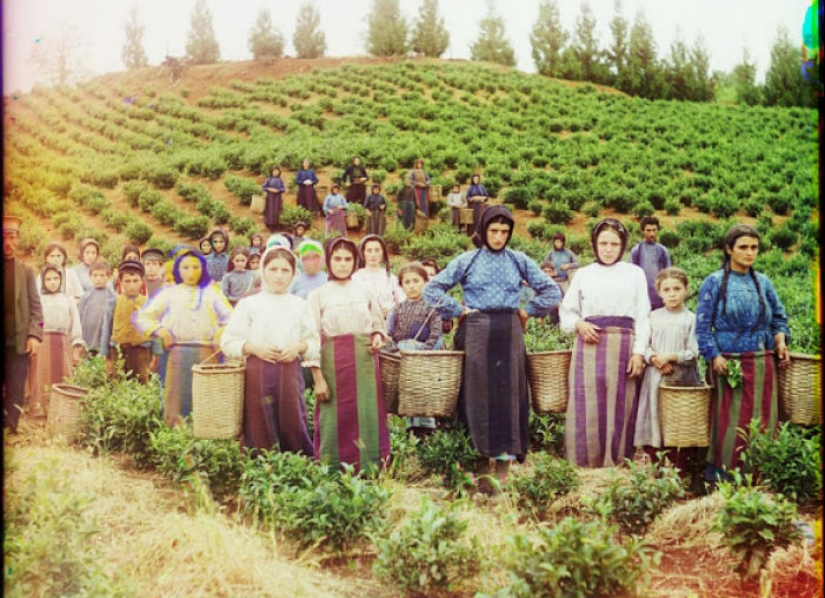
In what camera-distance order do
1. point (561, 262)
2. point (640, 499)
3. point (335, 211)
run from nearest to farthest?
1. point (640, 499)
2. point (561, 262)
3. point (335, 211)

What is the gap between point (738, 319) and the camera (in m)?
4.08

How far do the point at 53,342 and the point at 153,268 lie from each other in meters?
1.11

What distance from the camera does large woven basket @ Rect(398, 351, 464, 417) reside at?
4.17 m

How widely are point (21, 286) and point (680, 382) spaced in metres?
Result: 3.88

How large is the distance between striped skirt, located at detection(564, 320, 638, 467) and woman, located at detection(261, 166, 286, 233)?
7674 mm

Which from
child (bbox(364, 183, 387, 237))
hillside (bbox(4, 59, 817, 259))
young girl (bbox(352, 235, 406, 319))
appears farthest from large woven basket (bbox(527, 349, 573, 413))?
child (bbox(364, 183, 387, 237))

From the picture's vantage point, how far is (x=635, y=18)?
5707mm

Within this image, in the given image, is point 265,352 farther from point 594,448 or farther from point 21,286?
point 594,448

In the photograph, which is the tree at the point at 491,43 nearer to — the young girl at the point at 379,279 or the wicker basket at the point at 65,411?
the young girl at the point at 379,279

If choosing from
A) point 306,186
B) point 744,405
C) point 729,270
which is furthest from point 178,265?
point 306,186

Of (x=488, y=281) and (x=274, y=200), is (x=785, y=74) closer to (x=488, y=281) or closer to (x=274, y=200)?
(x=274, y=200)

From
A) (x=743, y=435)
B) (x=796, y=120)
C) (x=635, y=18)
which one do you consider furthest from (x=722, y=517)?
(x=796, y=120)

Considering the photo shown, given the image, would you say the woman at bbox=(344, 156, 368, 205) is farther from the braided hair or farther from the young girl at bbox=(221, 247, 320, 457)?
the braided hair

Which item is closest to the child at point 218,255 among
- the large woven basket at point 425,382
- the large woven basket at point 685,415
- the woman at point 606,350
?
the large woven basket at point 425,382
